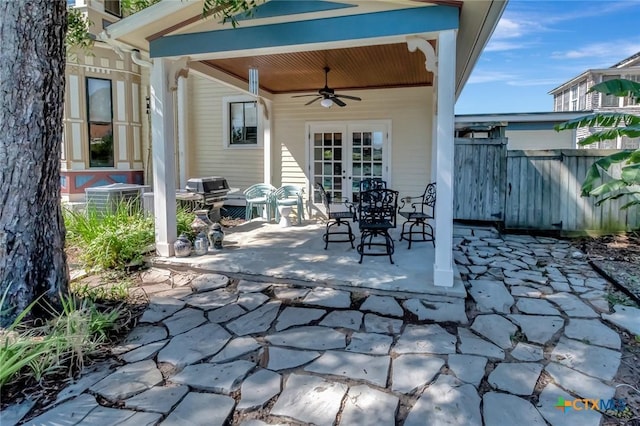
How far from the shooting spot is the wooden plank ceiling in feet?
17.4

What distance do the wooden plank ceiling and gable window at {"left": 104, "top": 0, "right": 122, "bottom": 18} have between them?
4819 millimetres

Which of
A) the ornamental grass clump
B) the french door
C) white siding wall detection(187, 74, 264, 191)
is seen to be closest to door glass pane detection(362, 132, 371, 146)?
the french door

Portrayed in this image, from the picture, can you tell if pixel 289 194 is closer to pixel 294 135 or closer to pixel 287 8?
pixel 294 135

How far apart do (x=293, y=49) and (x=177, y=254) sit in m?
2.71

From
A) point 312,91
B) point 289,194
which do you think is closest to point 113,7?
point 312,91

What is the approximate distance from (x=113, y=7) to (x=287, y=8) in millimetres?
7890

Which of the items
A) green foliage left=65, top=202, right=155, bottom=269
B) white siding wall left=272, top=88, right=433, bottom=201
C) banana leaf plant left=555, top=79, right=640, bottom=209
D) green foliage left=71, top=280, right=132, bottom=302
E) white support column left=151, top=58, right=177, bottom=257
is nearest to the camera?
green foliage left=71, top=280, right=132, bottom=302

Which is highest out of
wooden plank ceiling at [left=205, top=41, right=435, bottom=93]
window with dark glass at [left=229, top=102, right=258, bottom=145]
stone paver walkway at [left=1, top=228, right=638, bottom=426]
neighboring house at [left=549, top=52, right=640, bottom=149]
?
neighboring house at [left=549, top=52, right=640, bottom=149]

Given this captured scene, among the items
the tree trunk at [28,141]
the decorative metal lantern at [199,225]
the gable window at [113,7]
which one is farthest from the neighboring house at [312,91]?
the gable window at [113,7]

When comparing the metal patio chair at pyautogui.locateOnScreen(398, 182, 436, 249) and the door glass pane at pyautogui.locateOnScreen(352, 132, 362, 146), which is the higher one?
the door glass pane at pyautogui.locateOnScreen(352, 132, 362, 146)

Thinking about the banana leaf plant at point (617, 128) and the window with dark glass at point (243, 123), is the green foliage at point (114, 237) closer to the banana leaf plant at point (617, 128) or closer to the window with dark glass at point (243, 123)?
the window with dark glass at point (243, 123)

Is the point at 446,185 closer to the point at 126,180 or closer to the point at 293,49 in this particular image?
the point at 293,49

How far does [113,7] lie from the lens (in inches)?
384

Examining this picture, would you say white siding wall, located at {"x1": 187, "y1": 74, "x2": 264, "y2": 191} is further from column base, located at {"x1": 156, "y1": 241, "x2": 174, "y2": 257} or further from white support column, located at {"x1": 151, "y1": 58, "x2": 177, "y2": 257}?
column base, located at {"x1": 156, "y1": 241, "x2": 174, "y2": 257}
